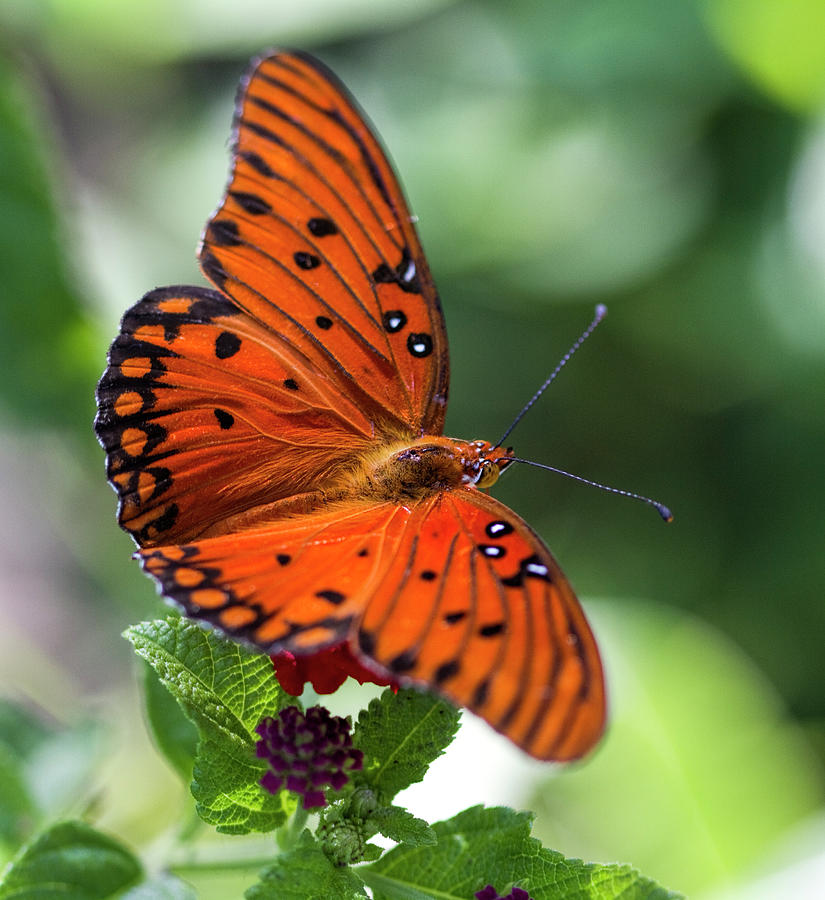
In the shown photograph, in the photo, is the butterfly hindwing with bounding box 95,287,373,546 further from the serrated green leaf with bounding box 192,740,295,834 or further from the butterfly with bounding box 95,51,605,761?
the serrated green leaf with bounding box 192,740,295,834

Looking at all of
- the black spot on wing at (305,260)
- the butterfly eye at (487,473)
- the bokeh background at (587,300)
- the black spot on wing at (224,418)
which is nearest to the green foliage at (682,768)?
the bokeh background at (587,300)

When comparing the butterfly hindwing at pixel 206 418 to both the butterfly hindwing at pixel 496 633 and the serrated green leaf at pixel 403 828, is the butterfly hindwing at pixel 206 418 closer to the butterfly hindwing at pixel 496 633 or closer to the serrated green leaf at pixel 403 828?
the butterfly hindwing at pixel 496 633

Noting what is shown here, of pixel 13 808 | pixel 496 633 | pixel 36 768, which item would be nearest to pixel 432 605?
pixel 496 633

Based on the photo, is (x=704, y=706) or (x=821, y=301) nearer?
(x=704, y=706)

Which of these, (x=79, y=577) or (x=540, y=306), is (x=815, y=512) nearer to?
(x=540, y=306)

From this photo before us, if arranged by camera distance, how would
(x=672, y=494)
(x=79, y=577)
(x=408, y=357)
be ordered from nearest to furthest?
(x=408, y=357) < (x=672, y=494) < (x=79, y=577)

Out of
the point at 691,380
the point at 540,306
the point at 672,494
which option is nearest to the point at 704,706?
the point at 672,494

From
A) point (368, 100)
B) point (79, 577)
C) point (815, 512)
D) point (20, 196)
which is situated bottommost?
point (79, 577)

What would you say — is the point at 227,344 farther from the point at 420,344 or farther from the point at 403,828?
the point at 403,828

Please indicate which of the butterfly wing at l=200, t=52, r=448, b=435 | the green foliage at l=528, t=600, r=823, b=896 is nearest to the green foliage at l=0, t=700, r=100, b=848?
the butterfly wing at l=200, t=52, r=448, b=435
